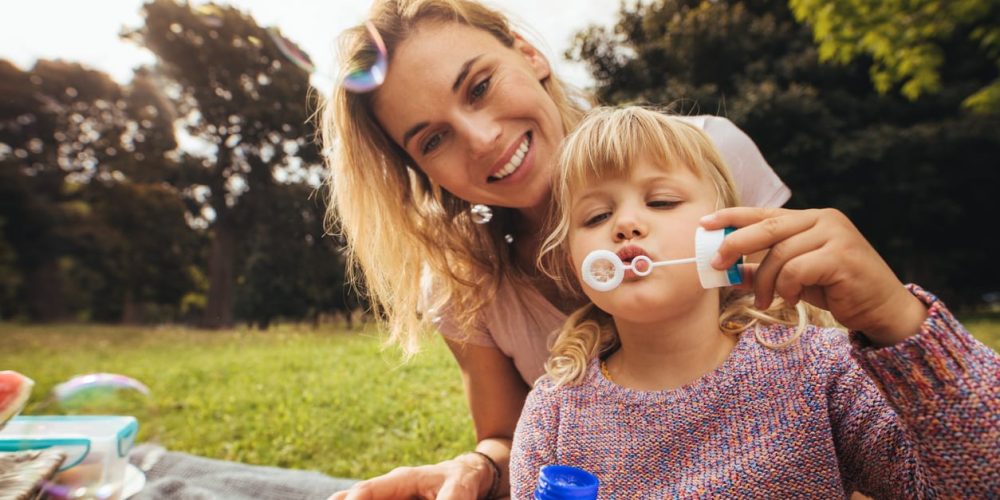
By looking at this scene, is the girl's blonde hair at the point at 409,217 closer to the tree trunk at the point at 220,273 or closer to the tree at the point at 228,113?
the tree at the point at 228,113

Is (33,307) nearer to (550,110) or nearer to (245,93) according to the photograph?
(245,93)

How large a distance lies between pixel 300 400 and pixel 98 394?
1731 mm

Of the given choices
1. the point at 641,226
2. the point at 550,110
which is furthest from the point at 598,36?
the point at 641,226

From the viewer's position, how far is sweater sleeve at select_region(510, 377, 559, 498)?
3.78 ft

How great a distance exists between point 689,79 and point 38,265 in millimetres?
8821

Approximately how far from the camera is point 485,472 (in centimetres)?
150

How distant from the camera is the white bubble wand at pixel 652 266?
0.88 meters

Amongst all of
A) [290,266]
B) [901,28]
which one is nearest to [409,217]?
[290,266]

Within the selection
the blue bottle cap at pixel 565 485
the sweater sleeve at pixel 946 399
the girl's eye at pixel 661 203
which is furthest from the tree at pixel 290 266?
the sweater sleeve at pixel 946 399

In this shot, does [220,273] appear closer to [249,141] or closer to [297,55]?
[249,141]

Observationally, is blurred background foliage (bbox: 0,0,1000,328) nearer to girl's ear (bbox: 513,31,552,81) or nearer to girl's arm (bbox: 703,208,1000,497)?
girl's ear (bbox: 513,31,552,81)

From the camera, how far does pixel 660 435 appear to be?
1.07 meters

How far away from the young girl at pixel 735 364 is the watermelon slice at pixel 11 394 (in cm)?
93

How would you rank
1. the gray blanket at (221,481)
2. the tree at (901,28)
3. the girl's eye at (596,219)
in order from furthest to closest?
the tree at (901,28)
the gray blanket at (221,481)
the girl's eye at (596,219)
